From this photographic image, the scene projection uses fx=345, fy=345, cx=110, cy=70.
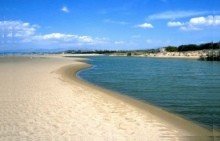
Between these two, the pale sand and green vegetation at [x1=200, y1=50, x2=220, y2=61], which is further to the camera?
green vegetation at [x1=200, y1=50, x2=220, y2=61]

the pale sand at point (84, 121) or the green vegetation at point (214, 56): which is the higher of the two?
the green vegetation at point (214, 56)

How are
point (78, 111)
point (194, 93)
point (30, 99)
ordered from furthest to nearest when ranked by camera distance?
point (194, 93) < point (30, 99) < point (78, 111)

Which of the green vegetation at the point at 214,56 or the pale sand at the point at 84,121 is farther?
the green vegetation at the point at 214,56

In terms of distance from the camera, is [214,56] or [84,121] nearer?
[84,121]

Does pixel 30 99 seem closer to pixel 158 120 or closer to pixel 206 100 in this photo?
pixel 158 120

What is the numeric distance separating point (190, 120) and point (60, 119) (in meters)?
5.21

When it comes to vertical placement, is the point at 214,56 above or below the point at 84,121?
above

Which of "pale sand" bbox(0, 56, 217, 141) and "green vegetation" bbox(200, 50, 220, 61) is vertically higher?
"green vegetation" bbox(200, 50, 220, 61)

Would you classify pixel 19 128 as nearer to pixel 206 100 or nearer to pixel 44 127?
pixel 44 127

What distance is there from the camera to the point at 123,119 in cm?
1236

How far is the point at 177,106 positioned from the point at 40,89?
781 centimetres

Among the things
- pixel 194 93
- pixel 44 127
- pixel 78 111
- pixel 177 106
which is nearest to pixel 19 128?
pixel 44 127

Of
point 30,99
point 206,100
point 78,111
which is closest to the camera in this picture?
point 78,111

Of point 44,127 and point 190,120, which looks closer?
point 44,127
